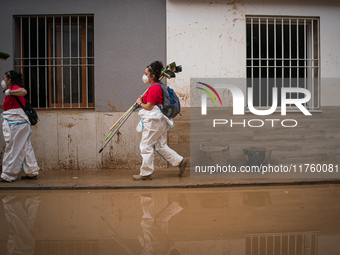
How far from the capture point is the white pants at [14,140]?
285 inches

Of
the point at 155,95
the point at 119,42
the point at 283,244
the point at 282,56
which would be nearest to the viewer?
the point at 283,244

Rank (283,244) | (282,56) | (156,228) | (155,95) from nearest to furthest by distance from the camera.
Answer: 1. (283,244)
2. (156,228)
3. (155,95)
4. (282,56)

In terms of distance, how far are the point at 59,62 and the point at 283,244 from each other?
263 inches

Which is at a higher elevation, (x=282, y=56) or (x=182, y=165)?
(x=282, y=56)

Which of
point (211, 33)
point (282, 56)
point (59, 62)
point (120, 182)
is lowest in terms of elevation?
point (120, 182)

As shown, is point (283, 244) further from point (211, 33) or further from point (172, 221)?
point (211, 33)

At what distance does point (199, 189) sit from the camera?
6902mm

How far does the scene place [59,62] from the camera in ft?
29.8

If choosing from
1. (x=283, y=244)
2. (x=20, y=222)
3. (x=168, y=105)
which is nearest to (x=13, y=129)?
(x=168, y=105)

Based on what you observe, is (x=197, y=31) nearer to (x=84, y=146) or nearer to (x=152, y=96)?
(x=152, y=96)

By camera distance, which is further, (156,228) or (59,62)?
(59,62)

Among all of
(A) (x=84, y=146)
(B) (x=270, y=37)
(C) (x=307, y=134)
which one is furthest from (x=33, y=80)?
(C) (x=307, y=134)

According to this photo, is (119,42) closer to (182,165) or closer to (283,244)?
(182,165)

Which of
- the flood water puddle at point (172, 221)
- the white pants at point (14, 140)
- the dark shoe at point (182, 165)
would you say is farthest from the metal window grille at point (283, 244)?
the white pants at point (14, 140)
